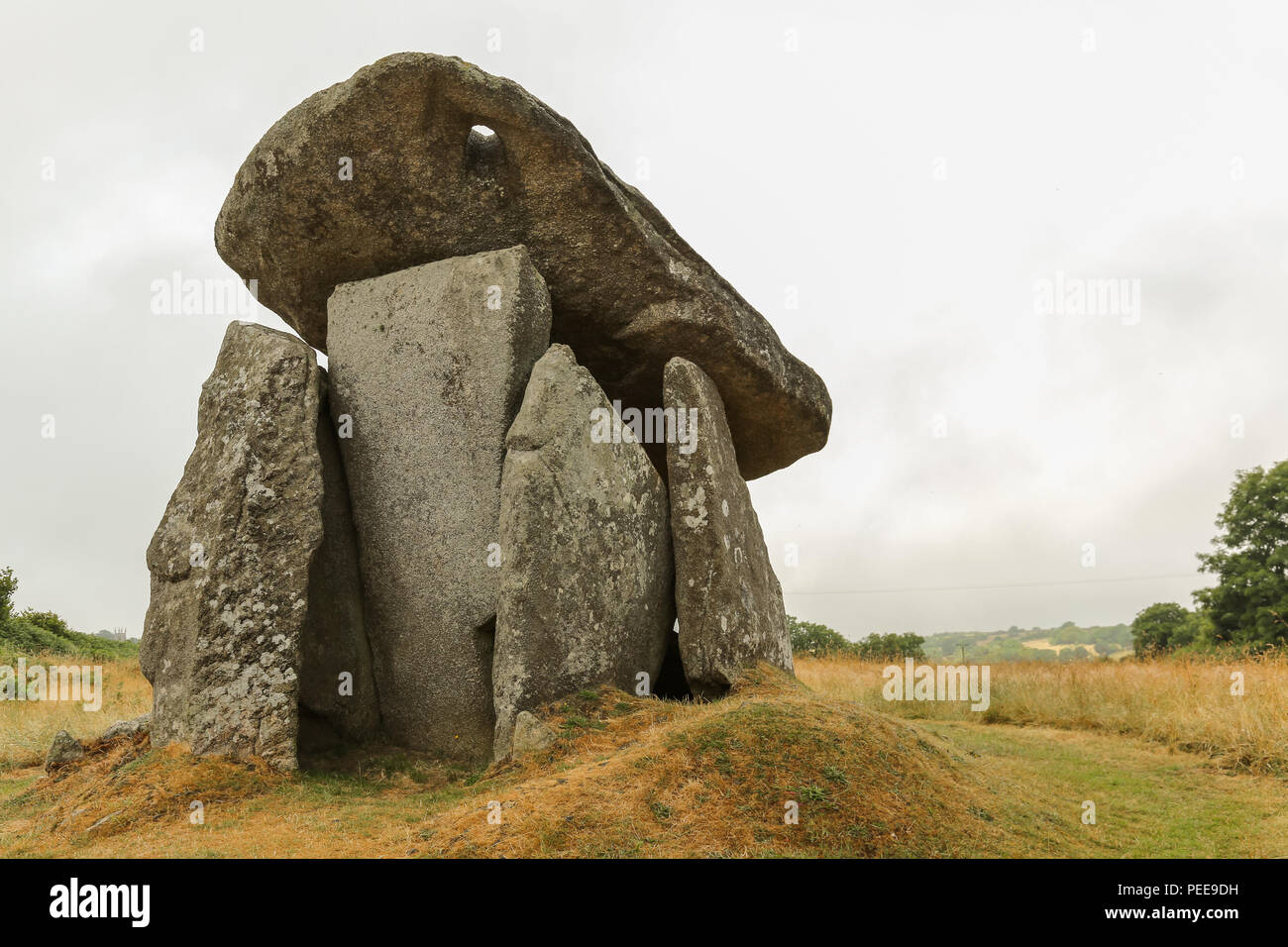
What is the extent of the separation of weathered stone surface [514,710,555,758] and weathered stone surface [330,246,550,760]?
1.02m

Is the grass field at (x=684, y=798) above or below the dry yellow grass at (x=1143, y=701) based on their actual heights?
above

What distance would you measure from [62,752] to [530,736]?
4.43 m

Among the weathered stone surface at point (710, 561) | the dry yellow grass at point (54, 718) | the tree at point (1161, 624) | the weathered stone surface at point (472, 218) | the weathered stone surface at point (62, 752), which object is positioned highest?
the weathered stone surface at point (472, 218)

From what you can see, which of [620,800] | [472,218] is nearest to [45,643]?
[472,218]

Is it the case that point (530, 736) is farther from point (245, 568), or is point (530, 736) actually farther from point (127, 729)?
point (127, 729)

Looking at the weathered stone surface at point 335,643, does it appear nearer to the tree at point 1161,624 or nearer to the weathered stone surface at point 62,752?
the weathered stone surface at point 62,752

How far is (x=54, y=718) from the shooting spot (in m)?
10.8

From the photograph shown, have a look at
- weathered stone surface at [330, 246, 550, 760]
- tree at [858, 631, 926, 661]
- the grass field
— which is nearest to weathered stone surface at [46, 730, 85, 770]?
the grass field

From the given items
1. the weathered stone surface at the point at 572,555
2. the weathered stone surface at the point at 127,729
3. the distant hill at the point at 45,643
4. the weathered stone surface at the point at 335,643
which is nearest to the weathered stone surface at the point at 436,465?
the weathered stone surface at the point at 335,643

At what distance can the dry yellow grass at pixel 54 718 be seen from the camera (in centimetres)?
933

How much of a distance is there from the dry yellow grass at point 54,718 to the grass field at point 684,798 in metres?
0.57

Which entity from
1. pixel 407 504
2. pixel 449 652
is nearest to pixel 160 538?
pixel 407 504

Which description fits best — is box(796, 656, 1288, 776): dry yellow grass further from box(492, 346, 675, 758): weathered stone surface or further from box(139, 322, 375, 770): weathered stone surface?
box(139, 322, 375, 770): weathered stone surface
